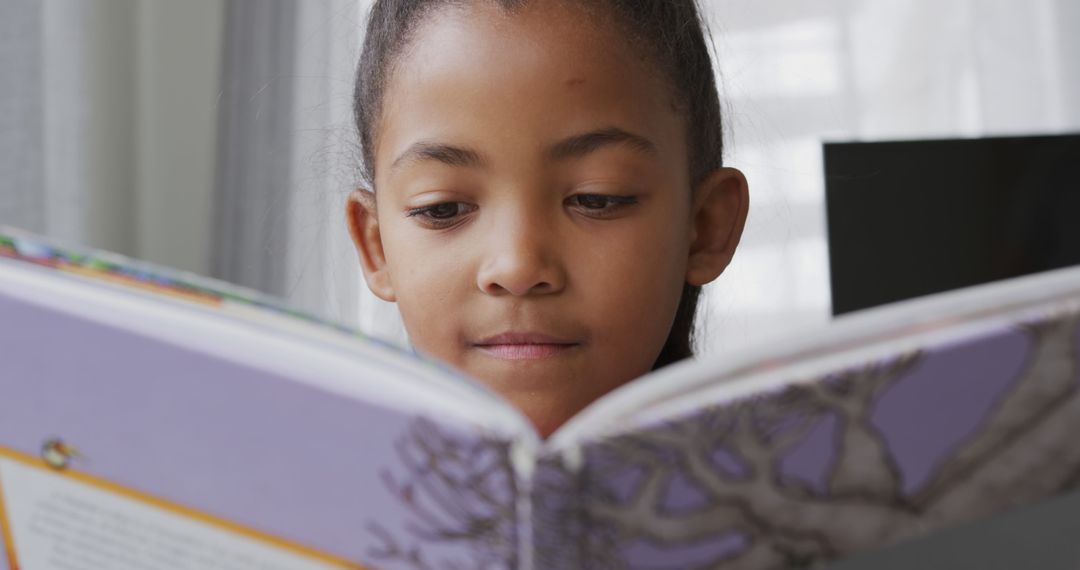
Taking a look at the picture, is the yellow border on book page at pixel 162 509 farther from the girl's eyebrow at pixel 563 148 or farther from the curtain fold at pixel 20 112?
the curtain fold at pixel 20 112

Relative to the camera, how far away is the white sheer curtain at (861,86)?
2512 mm

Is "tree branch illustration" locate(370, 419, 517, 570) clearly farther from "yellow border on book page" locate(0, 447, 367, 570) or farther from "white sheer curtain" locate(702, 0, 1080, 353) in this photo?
"white sheer curtain" locate(702, 0, 1080, 353)

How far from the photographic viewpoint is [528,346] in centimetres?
75

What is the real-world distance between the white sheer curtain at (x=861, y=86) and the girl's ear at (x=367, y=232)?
1.62 m

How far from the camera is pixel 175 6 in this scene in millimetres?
2520

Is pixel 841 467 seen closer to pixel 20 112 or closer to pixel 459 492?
pixel 459 492

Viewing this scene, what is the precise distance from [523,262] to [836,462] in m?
0.37

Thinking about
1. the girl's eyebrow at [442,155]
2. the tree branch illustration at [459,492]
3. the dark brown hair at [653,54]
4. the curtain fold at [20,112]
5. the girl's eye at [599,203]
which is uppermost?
the curtain fold at [20,112]

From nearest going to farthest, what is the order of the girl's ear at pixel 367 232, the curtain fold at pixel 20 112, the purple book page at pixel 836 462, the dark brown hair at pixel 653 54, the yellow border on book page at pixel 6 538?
1. the purple book page at pixel 836 462
2. the yellow border on book page at pixel 6 538
3. the dark brown hair at pixel 653 54
4. the girl's ear at pixel 367 232
5. the curtain fold at pixel 20 112

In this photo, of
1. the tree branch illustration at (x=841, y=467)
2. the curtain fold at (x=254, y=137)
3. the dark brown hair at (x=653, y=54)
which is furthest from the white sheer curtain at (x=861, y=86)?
the tree branch illustration at (x=841, y=467)

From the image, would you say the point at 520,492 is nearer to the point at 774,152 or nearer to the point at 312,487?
the point at 312,487

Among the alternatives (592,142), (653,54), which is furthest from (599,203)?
(653,54)

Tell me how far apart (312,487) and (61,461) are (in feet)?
0.39

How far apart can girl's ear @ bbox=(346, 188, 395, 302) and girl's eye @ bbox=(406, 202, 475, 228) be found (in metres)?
0.17
